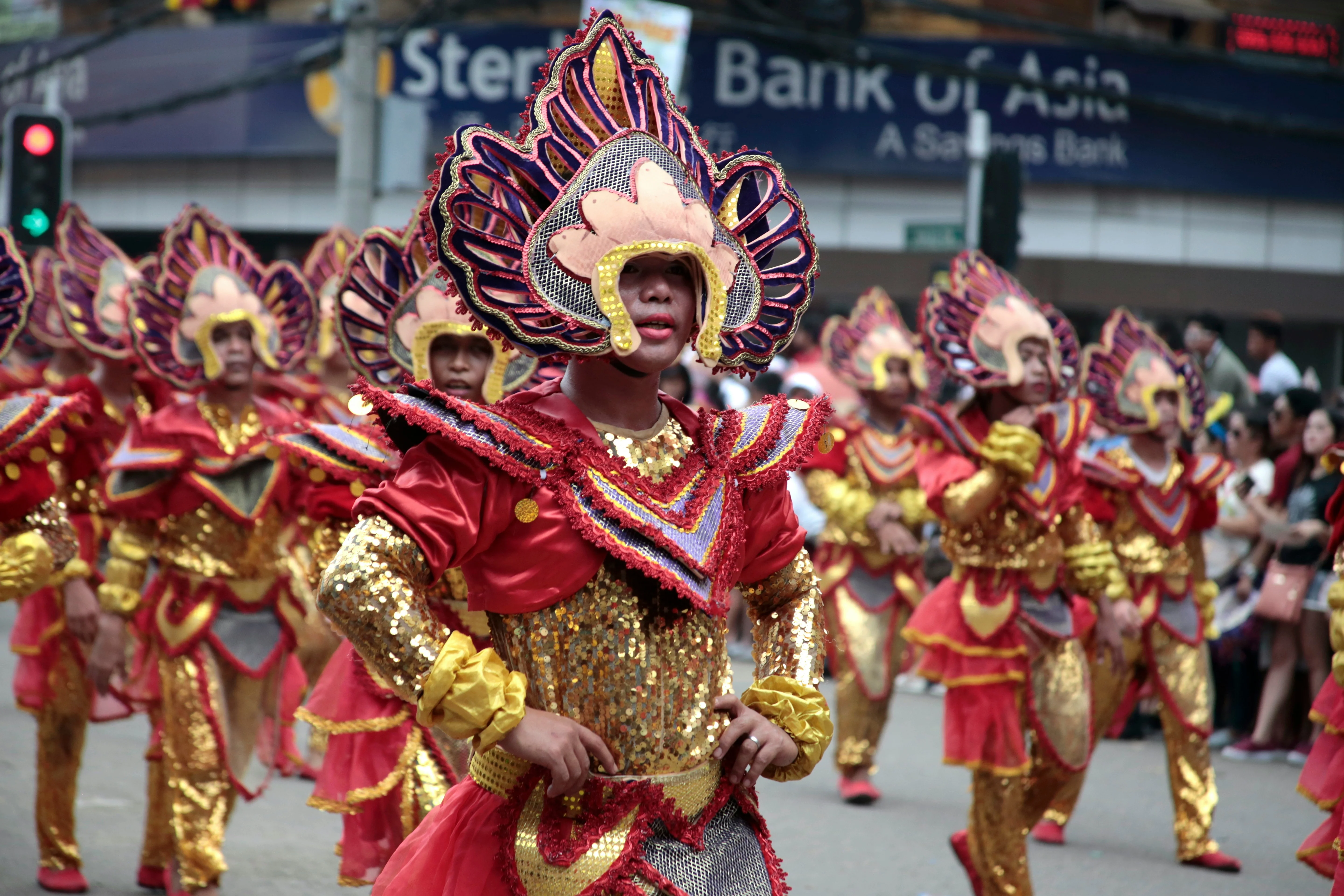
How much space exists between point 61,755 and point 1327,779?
4.61 meters

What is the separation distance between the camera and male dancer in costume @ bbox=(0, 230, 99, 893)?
517 cm

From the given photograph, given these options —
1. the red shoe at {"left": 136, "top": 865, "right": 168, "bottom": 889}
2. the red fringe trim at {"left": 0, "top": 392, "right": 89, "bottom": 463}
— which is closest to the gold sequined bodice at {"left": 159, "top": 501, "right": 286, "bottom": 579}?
the red fringe trim at {"left": 0, "top": 392, "right": 89, "bottom": 463}

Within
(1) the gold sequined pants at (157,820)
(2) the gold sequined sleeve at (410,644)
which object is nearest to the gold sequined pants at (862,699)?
(1) the gold sequined pants at (157,820)

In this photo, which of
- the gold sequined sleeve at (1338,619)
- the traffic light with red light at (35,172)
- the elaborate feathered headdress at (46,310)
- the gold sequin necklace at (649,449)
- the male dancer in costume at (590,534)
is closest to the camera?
the male dancer in costume at (590,534)

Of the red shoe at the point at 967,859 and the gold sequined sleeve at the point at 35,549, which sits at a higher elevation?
the gold sequined sleeve at the point at 35,549

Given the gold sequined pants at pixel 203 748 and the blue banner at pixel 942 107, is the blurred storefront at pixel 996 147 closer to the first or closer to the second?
the blue banner at pixel 942 107

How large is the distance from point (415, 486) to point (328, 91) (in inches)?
693

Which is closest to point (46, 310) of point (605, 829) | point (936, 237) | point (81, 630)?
point (81, 630)

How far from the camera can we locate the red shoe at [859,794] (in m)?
8.37

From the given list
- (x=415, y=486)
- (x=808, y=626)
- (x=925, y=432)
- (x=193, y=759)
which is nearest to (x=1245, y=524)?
(x=925, y=432)

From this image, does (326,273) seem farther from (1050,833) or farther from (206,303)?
(1050,833)

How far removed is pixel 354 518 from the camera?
184 inches

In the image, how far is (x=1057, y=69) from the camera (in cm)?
1923

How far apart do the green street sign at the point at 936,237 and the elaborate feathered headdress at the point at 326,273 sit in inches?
208
